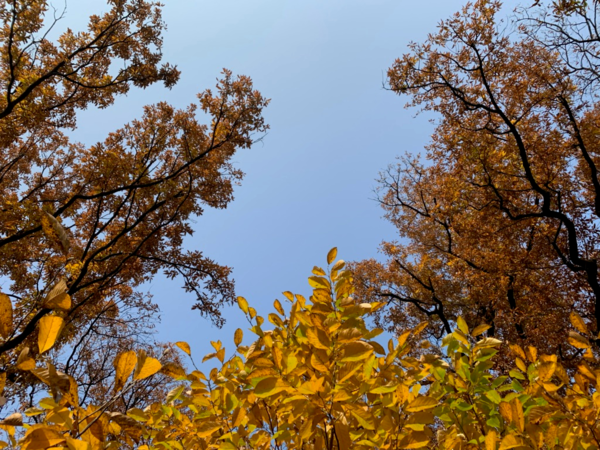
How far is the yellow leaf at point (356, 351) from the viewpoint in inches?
35.9

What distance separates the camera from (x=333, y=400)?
2.82ft

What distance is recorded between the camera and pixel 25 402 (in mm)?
7676

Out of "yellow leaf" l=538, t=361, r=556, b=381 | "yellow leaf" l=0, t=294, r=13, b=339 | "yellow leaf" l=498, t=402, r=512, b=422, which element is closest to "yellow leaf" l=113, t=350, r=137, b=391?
"yellow leaf" l=0, t=294, r=13, b=339

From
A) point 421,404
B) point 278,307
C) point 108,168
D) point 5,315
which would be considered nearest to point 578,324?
point 421,404

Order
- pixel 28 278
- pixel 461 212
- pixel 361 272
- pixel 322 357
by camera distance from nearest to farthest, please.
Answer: pixel 322 357
pixel 28 278
pixel 461 212
pixel 361 272

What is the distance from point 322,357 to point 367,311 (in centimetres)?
29

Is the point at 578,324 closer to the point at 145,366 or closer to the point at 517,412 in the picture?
the point at 517,412

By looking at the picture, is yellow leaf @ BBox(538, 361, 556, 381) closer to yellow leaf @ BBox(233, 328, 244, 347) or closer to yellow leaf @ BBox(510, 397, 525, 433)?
yellow leaf @ BBox(510, 397, 525, 433)

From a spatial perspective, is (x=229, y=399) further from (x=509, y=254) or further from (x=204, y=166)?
(x=509, y=254)

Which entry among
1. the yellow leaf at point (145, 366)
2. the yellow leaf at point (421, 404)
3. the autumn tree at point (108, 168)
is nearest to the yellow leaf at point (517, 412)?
the yellow leaf at point (421, 404)

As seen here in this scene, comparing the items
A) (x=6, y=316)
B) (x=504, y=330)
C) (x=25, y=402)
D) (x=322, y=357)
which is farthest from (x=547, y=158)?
(x=25, y=402)

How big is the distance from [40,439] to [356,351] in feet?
2.55

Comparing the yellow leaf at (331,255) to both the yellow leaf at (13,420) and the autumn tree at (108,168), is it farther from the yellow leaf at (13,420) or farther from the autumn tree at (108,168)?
the autumn tree at (108,168)

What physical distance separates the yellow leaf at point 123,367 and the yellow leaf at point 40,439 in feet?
0.45
